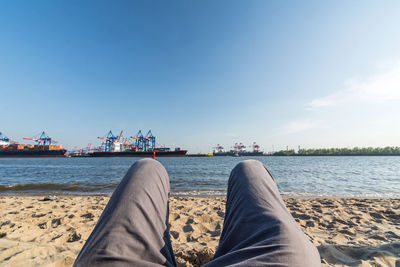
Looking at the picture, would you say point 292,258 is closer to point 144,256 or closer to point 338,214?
point 144,256

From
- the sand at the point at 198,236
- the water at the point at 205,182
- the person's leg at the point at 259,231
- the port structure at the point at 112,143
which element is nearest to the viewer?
the person's leg at the point at 259,231

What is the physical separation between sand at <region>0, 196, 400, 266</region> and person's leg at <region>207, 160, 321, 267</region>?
1.06 metres

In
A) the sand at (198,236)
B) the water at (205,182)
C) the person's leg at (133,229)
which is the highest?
the person's leg at (133,229)

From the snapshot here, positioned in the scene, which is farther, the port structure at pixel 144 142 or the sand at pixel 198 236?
the port structure at pixel 144 142

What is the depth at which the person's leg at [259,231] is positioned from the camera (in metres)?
0.52

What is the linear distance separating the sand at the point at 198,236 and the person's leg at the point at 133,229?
1001mm

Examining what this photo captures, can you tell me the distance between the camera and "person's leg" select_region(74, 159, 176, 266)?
1.86 ft

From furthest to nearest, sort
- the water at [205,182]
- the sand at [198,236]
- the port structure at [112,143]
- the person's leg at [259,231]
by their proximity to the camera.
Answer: the port structure at [112,143] → the water at [205,182] → the sand at [198,236] → the person's leg at [259,231]

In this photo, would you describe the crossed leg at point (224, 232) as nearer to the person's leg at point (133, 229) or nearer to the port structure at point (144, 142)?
the person's leg at point (133, 229)

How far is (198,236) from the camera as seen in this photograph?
2201mm

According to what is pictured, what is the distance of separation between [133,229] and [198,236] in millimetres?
1801

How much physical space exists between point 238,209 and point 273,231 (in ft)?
0.66

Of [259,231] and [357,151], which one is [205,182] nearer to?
[259,231]

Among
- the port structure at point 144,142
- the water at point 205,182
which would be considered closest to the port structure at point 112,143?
the port structure at point 144,142
